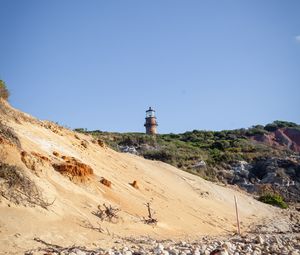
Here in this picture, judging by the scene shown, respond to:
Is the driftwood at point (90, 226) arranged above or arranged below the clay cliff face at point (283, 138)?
below

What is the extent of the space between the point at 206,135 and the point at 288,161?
22977 mm

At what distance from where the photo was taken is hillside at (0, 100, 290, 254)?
933 cm

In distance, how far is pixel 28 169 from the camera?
1132 centimetres

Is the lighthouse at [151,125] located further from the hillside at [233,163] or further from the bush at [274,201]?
the bush at [274,201]

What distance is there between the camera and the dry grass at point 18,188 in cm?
961

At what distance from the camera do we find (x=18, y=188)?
994 cm

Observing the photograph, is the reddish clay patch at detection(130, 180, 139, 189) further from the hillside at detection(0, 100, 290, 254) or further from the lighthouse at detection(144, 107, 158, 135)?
the lighthouse at detection(144, 107, 158, 135)

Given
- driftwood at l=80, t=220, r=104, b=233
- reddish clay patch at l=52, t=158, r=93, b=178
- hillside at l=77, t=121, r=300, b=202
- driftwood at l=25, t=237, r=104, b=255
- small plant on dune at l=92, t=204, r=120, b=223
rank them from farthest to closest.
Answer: hillside at l=77, t=121, r=300, b=202, reddish clay patch at l=52, t=158, r=93, b=178, small plant on dune at l=92, t=204, r=120, b=223, driftwood at l=80, t=220, r=104, b=233, driftwood at l=25, t=237, r=104, b=255

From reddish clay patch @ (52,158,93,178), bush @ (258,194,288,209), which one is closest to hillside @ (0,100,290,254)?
reddish clay patch @ (52,158,93,178)

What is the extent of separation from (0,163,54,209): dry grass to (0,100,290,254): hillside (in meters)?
0.02

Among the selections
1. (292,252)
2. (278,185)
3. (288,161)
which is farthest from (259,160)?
(292,252)

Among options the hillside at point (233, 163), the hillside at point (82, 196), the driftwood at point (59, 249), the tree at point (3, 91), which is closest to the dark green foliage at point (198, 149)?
the hillside at point (233, 163)

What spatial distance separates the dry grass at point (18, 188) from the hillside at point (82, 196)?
0.02 metres

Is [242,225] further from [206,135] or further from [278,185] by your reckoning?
[206,135]
